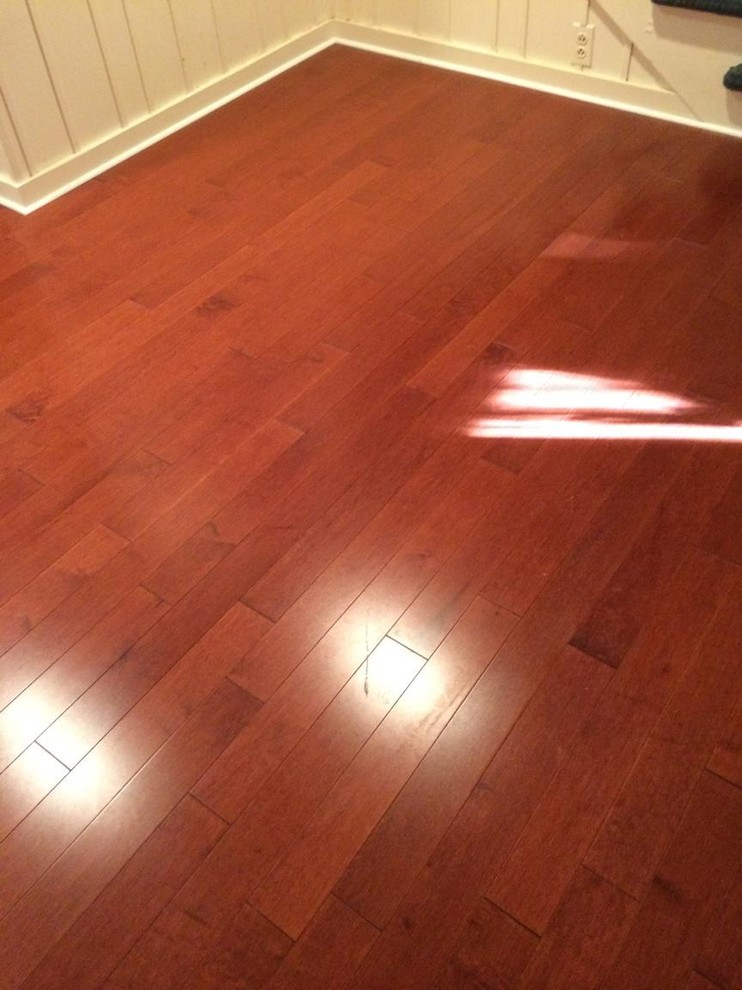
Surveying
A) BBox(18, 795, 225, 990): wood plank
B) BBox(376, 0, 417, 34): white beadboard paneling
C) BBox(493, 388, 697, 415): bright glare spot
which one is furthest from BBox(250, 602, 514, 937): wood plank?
→ BBox(376, 0, 417, 34): white beadboard paneling

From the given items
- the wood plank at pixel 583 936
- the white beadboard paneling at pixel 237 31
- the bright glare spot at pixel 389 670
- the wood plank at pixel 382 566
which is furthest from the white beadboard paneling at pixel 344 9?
the wood plank at pixel 583 936

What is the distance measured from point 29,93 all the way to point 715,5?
7.61 feet

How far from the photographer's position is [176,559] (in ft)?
5.84

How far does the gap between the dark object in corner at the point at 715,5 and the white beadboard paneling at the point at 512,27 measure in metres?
0.63

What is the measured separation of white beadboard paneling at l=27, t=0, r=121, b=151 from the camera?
2646mm

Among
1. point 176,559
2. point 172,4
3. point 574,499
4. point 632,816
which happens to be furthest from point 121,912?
point 172,4

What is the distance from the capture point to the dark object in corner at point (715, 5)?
8.79 feet

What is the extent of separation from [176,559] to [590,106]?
8.51 ft

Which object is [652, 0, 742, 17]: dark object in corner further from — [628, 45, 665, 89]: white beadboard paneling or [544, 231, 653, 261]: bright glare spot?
[544, 231, 653, 261]: bright glare spot

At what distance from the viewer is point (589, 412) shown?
2.05 meters

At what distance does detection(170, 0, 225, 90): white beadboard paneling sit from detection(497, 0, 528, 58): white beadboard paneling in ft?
3.80

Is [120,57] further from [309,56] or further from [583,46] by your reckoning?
[583,46]

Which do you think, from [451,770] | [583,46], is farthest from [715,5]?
[451,770]

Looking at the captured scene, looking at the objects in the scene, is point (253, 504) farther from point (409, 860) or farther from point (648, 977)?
point (648, 977)
